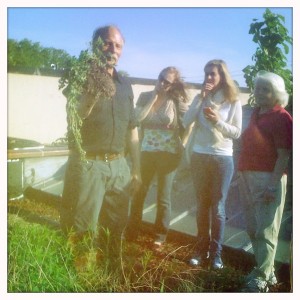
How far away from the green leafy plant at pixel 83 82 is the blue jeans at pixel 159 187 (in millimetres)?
388

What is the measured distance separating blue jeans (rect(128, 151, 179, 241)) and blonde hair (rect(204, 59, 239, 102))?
45 cm

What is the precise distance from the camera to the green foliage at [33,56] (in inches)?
87.2

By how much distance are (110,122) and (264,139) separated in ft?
2.84

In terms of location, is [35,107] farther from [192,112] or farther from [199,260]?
[199,260]

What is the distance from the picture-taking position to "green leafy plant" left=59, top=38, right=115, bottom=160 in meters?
2.17

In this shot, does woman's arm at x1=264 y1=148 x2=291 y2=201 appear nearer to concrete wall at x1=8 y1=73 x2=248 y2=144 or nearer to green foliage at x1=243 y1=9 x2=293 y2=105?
green foliage at x1=243 y1=9 x2=293 y2=105

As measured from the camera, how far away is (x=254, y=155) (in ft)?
7.04

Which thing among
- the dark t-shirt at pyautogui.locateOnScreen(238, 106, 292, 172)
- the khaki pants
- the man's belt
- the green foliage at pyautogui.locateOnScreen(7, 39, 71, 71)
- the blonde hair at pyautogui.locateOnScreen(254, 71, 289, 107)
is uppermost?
the green foliage at pyautogui.locateOnScreen(7, 39, 71, 71)

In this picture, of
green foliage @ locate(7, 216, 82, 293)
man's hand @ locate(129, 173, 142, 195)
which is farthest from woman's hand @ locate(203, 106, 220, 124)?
green foliage @ locate(7, 216, 82, 293)

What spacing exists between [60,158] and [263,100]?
1196 millimetres

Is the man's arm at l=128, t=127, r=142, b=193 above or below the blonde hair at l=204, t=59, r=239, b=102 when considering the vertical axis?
below

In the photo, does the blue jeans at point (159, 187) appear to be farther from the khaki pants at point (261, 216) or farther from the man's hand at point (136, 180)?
the khaki pants at point (261, 216)

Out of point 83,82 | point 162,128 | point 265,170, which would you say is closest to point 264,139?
point 265,170

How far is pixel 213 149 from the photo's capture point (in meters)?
2.16
